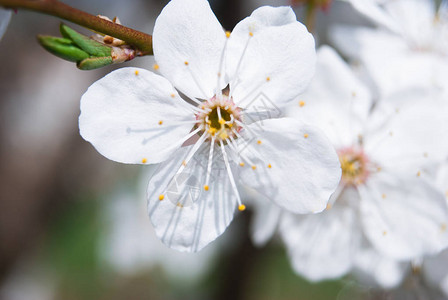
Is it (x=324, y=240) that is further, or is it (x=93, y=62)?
(x=324, y=240)

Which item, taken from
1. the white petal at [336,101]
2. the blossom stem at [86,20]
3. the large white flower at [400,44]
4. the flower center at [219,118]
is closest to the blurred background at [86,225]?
the large white flower at [400,44]

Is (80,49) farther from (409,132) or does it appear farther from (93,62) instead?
(409,132)

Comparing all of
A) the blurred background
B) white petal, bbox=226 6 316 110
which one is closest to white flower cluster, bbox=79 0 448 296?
white petal, bbox=226 6 316 110

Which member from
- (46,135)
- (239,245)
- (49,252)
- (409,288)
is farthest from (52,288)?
(409,288)

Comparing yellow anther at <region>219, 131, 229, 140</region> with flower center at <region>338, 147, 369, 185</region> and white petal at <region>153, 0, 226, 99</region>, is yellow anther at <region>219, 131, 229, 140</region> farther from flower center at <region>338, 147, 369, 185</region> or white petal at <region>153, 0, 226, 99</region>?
flower center at <region>338, 147, 369, 185</region>

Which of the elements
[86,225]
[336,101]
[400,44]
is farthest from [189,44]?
[86,225]

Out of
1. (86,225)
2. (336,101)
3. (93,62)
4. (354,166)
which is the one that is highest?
(93,62)

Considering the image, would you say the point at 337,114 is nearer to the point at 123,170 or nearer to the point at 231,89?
the point at 231,89
